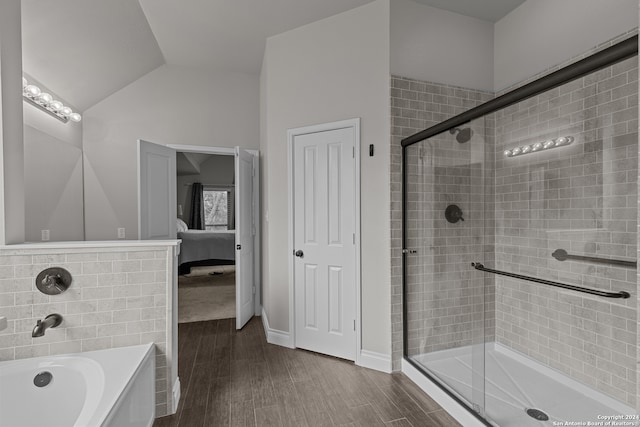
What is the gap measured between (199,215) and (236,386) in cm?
656

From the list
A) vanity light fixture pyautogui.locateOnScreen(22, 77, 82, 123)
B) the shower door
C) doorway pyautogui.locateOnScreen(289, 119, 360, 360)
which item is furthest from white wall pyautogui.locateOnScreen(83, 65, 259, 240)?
the shower door

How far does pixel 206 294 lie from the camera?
460 cm

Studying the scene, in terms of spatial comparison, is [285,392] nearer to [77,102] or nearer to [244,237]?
[244,237]

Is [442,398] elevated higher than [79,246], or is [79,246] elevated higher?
[79,246]

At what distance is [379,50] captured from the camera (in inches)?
100

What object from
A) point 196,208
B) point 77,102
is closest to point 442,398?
point 77,102

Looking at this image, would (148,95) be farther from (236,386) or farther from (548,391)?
(548,391)

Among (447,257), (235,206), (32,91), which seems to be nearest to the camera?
(447,257)

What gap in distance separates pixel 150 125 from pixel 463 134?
11.3 ft

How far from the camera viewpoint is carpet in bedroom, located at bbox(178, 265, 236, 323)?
151 inches

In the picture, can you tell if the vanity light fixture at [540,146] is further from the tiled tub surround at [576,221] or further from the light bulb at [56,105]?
the light bulb at [56,105]

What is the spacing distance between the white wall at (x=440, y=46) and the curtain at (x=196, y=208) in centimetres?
696

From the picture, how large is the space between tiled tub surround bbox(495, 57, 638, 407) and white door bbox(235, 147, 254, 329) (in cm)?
247

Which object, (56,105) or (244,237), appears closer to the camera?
(56,105)
